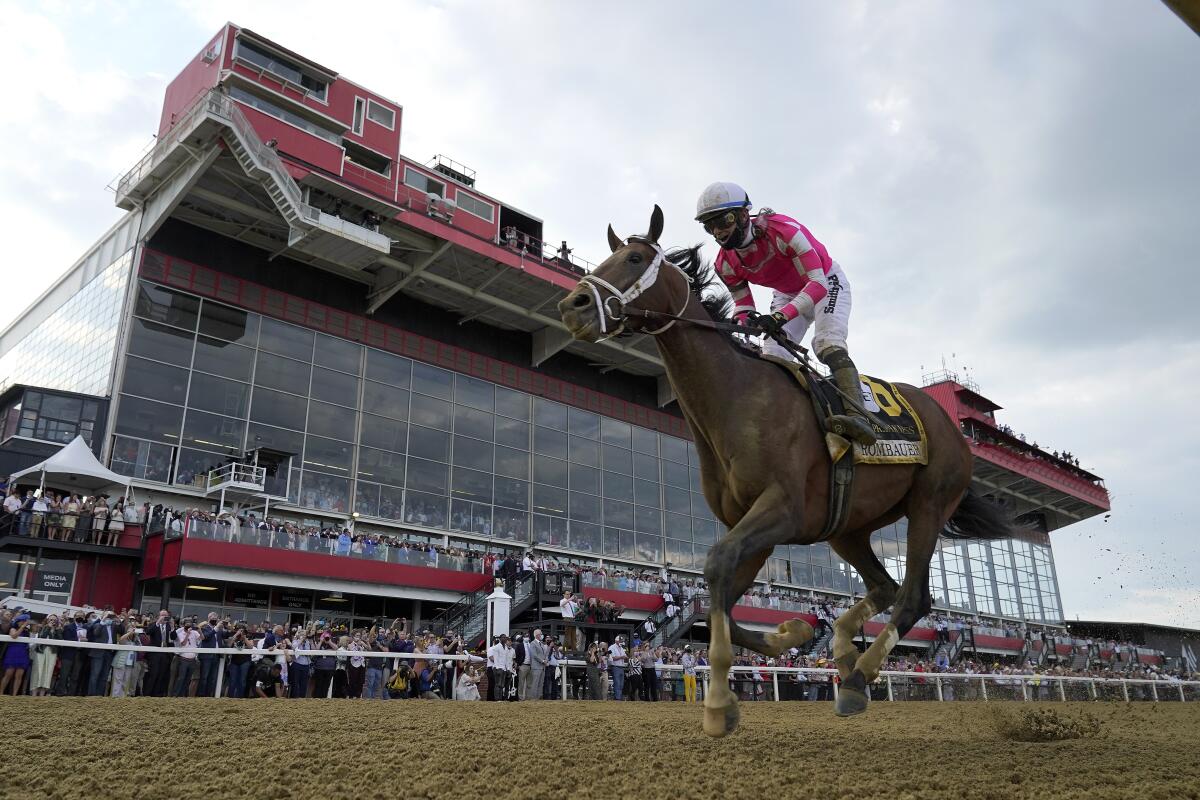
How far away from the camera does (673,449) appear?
44.4m

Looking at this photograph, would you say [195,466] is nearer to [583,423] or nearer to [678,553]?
[583,423]

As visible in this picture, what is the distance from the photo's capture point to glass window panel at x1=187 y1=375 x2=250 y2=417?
94.2ft

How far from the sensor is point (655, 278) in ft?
17.2

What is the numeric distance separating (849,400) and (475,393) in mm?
31922

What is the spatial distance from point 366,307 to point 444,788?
32.5 m

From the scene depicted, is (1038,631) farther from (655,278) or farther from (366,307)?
(655,278)

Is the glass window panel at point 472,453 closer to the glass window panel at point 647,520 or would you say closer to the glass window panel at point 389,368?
the glass window panel at point 389,368

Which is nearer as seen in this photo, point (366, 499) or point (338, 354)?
point (366, 499)

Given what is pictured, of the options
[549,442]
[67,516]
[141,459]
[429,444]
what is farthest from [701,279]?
[549,442]

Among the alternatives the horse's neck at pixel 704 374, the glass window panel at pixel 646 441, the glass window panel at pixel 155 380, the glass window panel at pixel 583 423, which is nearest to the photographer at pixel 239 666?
the horse's neck at pixel 704 374

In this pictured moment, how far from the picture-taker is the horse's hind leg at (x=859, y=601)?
552 cm

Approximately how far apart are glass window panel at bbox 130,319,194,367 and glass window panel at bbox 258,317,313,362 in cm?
259

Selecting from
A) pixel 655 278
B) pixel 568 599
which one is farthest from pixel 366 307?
pixel 655 278

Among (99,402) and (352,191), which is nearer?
(99,402)
